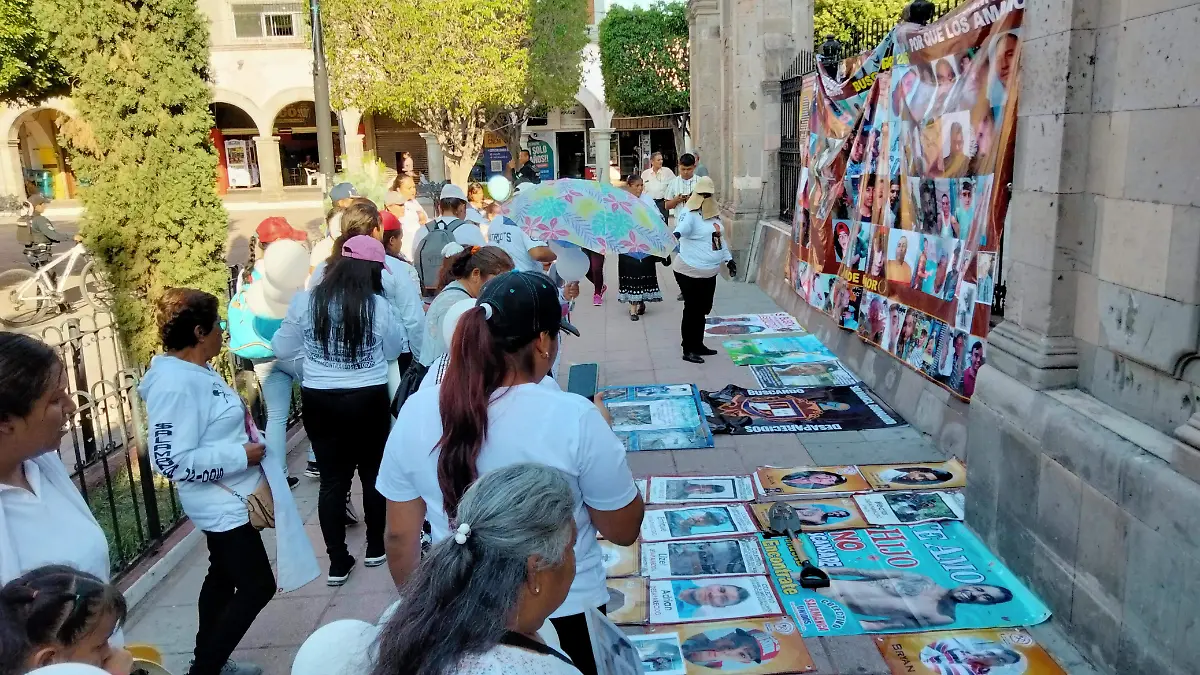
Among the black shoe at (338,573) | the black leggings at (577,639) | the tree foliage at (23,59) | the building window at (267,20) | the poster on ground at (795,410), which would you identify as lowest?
the black shoe at (338,573)

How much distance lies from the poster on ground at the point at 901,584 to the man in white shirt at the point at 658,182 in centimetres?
918

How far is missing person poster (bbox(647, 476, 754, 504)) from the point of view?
507 centimetres

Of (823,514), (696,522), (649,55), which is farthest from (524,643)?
(649,55)

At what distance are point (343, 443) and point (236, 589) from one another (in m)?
0.96

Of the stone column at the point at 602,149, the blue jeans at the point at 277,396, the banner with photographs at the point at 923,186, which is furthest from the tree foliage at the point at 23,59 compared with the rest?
the stone column at the point at 602,149

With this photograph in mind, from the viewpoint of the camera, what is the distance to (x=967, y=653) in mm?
3406

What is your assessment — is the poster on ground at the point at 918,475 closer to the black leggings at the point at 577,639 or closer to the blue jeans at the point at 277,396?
the black leggings at the point at 577,639

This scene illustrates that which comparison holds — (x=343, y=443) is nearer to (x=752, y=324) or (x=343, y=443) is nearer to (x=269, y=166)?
(x=752, y=324)

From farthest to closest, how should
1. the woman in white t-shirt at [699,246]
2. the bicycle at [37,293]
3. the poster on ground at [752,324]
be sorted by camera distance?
the bicycle at [37,293] < the poster on ground at [752,324] < the woman in white t-shirt at [699,246]

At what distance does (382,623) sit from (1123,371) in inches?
127

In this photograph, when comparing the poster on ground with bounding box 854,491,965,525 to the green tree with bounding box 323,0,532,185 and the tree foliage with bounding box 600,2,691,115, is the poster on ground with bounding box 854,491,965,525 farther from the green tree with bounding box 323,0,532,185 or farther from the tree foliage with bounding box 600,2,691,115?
the tree foliage with bounding box 600,2,691,115

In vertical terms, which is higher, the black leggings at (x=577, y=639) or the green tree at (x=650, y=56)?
the green tree at (x=650, y=56)

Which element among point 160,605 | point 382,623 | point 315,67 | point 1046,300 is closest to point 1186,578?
point 1046,300

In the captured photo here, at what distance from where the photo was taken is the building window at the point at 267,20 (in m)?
31.9
